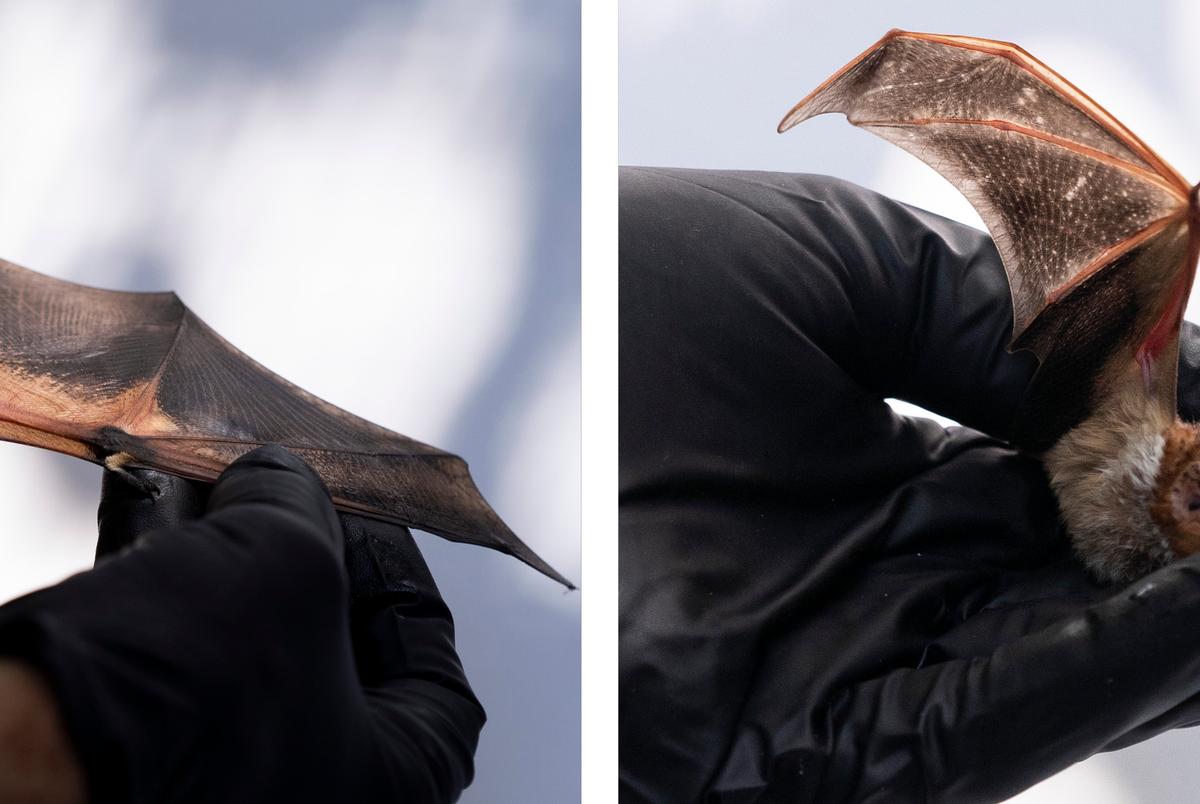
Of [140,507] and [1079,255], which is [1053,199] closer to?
[1079,255]

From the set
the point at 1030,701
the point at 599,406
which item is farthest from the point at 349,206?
the point at 1030,701

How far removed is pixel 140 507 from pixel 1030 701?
2.58 ft

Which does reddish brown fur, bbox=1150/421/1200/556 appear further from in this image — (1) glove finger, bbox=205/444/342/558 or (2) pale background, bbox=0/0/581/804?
(1) glove finger, bbox=205/444/342/558

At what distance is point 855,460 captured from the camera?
98 cm

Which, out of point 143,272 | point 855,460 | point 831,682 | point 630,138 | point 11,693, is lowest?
point 831,682

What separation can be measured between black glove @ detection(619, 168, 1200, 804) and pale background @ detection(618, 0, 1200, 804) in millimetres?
51

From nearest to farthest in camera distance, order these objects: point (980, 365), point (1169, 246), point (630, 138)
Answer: point (1169, 246), point (980, 365), point (630, 138)

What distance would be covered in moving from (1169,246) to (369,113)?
0.87 meters

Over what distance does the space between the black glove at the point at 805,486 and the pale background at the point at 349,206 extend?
0.15m

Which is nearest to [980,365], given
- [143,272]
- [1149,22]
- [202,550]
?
[1149,22]

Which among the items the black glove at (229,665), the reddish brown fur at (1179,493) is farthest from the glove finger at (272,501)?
the reddish brown fur at (1179,493)

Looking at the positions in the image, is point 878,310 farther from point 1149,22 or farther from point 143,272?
point 143,272

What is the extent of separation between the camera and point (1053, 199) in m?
0.89

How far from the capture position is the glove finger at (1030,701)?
2.59 feet
